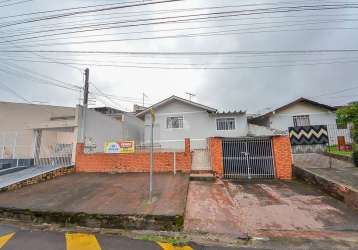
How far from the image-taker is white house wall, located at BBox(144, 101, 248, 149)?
57.8ft

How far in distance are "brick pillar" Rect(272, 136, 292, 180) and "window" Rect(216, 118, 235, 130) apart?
7.52 meters

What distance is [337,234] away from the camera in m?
4.64

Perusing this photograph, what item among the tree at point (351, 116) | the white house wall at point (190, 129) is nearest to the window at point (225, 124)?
the white house wall at point (190, 129)

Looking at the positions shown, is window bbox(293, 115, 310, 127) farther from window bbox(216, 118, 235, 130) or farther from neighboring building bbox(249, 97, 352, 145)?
window bbox(216, 118, 235, 130)

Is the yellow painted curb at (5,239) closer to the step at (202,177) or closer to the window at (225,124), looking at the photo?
the step at (202,177)

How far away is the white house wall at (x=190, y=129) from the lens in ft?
57.8

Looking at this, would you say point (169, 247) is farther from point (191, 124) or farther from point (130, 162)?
point (191, 124)

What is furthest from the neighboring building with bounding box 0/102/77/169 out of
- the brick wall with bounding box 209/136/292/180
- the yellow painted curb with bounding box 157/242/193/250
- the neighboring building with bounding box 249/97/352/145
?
the neighboring building with bounding box 249/97/352/145

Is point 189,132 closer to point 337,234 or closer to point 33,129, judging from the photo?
point 33,129

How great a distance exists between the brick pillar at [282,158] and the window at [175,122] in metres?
9.21

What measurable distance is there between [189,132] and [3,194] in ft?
41.4

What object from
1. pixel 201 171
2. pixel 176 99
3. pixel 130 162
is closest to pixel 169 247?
pixel 201 171

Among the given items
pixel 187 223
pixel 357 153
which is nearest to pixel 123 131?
pixel 187 223

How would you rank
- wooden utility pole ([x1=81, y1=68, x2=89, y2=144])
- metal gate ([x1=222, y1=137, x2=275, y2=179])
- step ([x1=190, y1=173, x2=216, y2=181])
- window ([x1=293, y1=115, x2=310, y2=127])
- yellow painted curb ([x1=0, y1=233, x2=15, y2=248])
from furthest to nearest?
1. window ([x1=293, y1=115, x2=310, y2=127])
2. wooden utility pole ([x1=81, y1=68, x2=89, y2=144])
3. metal gate ([x1=222, y1=137, x2=275, y2=179])
4. step ([x1=190, y1=173, x2=216, y2=181])
5. yellow painted curb ([x1=0, y1=233, x2=15, y2=248])
